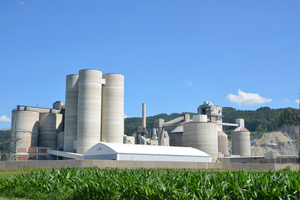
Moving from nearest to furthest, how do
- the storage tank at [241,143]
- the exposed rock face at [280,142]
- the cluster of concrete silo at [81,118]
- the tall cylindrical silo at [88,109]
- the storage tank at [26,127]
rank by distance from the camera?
the tall cylindrical silo at [88,109] < the cluster of concrete silo at [81,118] < the storage tank at [26,127] < the storage tank at [241,143] < the exposed rock face at [280,142]

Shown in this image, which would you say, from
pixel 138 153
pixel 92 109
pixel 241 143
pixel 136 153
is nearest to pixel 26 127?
pixel 92 109

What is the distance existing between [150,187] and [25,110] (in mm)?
77114

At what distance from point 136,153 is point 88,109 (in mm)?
18646

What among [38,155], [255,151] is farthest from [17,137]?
[255,151]

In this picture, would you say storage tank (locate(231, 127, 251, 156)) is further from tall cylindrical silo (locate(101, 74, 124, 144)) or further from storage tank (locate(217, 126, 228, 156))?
tall cylindrical silo (locate(101, 74, 124, 144))

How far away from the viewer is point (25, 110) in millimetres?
82938

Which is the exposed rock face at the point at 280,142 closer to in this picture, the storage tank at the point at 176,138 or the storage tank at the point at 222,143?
the storage tank at the point at 222,143

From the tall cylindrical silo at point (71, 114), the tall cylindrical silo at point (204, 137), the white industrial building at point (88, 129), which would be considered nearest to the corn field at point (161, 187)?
the white industrial building at point (88, 129)

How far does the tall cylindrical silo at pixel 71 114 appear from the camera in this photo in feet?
241

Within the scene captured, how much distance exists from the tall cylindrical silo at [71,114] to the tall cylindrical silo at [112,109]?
704 centimetres

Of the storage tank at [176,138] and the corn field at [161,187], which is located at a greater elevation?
the storage tank at [176,138]

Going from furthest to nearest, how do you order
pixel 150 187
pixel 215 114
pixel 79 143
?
pixel 215 114 → pixel 79 143 → pixel 150 187

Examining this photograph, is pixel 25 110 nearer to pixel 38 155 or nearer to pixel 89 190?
pixel 38 155

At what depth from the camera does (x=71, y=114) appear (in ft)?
243
